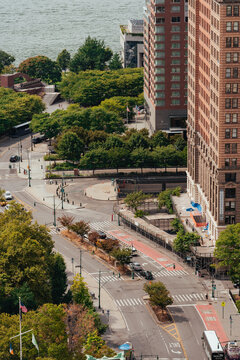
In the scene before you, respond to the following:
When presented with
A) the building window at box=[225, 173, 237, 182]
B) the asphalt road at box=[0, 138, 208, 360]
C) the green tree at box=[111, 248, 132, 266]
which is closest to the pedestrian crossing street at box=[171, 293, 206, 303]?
the asphalt road at box=[0, 138, 208, 360]

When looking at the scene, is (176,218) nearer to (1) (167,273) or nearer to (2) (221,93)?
(1) (167,273)

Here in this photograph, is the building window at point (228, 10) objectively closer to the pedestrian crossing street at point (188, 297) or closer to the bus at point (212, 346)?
the pedestrian crossing street at point (188, 297)

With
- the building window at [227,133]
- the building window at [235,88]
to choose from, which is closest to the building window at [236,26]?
the building window at [235,88]

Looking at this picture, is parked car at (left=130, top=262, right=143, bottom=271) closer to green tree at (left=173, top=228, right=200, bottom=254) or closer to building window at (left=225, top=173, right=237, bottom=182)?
green tree at (left=173, top=228, right=200, bottom=254)

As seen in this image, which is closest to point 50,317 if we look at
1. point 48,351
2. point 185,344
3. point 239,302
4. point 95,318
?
point 48,351

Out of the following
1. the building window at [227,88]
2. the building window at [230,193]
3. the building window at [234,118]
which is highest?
the building window at [227,88]

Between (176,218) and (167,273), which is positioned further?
(176,218)
